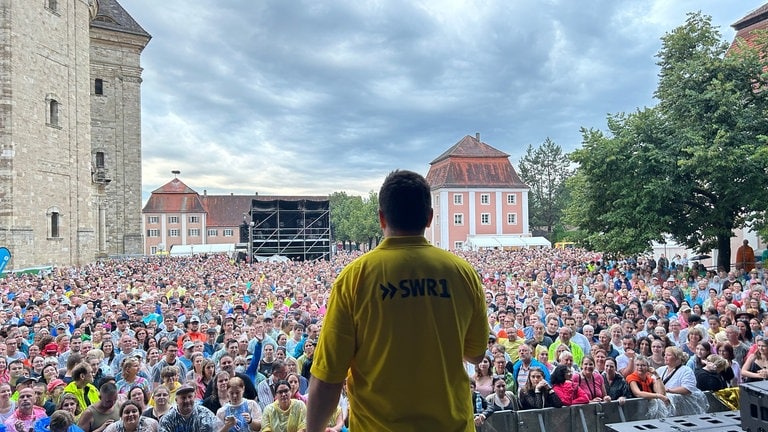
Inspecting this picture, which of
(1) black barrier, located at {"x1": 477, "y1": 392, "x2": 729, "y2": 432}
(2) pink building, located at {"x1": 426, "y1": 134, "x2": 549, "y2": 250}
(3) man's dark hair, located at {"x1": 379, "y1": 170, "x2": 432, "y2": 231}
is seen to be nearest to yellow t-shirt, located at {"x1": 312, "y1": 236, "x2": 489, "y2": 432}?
(3) man's dark hair, located at {"x1": 379, "y1": 170, "x2": 432, "y2": 231}

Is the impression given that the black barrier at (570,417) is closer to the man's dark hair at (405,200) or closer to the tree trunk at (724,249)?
the man's dark hair at (405,200)

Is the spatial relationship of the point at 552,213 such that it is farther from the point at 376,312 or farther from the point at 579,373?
the point at 376,312

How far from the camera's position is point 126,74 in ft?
125

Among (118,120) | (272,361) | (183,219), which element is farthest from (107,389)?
(183,219)

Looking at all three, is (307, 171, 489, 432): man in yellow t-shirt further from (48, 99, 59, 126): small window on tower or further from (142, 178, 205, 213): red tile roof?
(142, 178, 205, 213): red tile roof

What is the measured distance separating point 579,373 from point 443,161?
52042mm

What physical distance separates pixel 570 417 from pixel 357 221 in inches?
2679

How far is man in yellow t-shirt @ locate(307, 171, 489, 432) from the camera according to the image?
1855 millimetres

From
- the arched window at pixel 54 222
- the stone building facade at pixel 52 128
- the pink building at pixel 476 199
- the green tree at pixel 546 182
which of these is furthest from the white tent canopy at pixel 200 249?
the green tree at pixel 546 182

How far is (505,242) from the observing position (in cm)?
5009

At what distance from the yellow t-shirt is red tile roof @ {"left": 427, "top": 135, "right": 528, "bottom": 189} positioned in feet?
170

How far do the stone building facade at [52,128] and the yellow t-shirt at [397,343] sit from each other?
2680cm

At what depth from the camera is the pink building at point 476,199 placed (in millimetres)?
53500

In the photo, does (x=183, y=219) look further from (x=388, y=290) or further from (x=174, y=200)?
(x=388, y=290)
